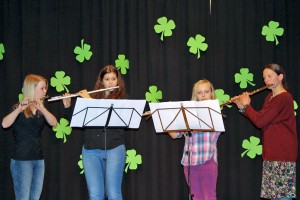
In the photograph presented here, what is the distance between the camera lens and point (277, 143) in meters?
3.93

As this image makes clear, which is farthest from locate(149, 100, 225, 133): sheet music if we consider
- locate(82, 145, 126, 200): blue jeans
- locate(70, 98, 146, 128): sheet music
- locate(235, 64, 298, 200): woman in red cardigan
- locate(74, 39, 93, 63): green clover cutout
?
locate(74, 39, 93, 63): green clover cutout

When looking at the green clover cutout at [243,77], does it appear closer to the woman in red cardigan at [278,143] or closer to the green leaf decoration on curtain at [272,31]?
the green leaf decoration on curtain at [272,31]

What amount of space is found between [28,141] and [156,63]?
5.80 feet

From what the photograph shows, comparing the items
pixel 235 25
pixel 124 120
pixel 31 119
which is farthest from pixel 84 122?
pixel 235 25

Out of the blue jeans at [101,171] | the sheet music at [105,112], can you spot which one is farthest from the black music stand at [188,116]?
the blue jeans at [101,171]

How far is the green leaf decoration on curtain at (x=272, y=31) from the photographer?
488 cm

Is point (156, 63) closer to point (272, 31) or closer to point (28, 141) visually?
point (272, 31)

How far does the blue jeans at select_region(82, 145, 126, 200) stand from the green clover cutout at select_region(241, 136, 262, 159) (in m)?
1.67

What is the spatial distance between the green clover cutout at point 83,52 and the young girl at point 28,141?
2.81 ft

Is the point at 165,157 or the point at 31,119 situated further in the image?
→ the point at 165,157

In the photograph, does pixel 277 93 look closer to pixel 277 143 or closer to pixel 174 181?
pixel 277 143

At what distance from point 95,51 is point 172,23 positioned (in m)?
1.00

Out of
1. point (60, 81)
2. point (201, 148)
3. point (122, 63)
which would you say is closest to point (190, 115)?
point (201, 148)

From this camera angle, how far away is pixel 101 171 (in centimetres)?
394
